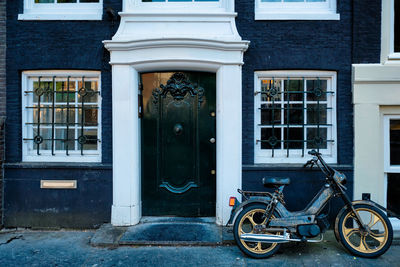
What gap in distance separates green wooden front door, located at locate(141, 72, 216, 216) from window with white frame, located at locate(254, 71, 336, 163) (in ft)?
2.59

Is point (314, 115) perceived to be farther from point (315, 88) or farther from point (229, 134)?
point (229, 134)

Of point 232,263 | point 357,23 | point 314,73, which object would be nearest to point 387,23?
point 357,23

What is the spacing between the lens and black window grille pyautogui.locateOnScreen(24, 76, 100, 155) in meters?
5.12

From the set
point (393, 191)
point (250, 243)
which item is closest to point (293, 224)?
point (250, 243)

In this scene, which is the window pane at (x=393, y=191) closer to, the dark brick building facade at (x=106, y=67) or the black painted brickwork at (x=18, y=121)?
the dark brick building facade at (x=106, y=67)

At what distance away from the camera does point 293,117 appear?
5.07 m

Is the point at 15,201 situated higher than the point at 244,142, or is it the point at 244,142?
the point at 244,142

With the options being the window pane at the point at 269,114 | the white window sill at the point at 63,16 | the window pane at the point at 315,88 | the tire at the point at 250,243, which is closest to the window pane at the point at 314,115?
the window pane at the point at 315,88

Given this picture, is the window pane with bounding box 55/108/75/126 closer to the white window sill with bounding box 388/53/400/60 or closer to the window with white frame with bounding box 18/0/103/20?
the window with white frame with bounding box 18/0/103/20

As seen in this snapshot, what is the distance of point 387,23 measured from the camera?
4836 mm

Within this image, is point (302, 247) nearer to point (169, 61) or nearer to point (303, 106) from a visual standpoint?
point (303, 106)

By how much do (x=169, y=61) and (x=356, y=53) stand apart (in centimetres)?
287

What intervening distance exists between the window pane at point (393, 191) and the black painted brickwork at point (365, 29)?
186 cm

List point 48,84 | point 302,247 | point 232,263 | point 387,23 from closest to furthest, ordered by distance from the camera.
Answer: point 232,263
point 302,247
point 387,23
point 48,84
